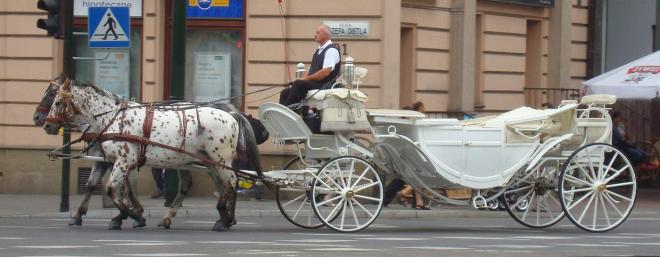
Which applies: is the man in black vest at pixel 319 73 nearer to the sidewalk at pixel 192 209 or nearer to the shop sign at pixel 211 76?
the sidewalk at pixel 192 209

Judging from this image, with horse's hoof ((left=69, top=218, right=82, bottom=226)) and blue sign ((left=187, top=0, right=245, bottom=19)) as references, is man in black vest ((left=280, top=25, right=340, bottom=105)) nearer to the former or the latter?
horse's hoof ((left=69, top=218, right=82, bottom=226))

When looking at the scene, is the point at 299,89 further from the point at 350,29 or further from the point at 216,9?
the point at 216,9

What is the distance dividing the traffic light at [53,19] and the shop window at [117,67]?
4549 millimetres

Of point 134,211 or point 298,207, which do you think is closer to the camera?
point 134,211

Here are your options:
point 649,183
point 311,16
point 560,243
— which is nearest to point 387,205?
point 311,16

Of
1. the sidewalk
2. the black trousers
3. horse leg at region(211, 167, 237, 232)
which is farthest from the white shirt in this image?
the sidewalk

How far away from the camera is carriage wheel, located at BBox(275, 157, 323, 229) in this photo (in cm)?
1664

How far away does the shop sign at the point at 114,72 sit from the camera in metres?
24.3

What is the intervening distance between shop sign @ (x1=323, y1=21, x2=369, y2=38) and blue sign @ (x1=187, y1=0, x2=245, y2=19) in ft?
5.64

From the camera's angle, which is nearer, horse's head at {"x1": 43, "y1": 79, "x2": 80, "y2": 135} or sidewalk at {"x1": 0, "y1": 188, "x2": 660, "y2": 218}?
horse's head at {"x1": 43, "y1": 79, "x2": 80, "y2": 135}

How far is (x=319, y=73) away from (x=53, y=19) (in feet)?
16.2

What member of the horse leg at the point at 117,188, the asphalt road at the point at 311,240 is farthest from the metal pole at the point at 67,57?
the horse leg at the point at 117,188

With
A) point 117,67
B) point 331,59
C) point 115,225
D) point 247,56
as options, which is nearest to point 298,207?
point 331,59

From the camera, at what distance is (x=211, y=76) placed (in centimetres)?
2423
